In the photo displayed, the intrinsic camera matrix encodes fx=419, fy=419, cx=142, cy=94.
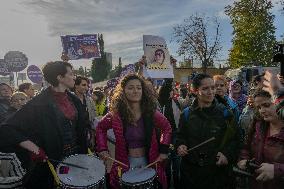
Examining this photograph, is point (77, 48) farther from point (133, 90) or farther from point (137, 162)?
point (137, 162)

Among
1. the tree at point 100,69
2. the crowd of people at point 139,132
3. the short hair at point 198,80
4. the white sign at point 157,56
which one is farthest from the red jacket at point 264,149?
the tree at point 100,69

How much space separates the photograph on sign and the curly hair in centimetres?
1627

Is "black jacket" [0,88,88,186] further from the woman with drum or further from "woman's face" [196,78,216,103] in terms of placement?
"woman's face" [196,78,216,103]

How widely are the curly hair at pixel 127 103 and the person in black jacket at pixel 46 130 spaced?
511 mm

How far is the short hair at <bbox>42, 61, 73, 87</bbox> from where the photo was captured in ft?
17.1

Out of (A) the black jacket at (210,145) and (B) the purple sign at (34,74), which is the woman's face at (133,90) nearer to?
(A) the black jacket at (210,145)

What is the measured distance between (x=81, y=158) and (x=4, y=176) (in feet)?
3.94

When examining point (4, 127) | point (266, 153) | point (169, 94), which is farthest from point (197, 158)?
point (169, 94)

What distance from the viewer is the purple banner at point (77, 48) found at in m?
16.1

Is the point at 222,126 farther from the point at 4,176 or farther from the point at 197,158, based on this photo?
the point at 4,176

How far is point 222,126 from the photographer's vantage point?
465 cm

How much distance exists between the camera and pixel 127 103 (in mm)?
5066

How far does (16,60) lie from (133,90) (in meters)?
16.6

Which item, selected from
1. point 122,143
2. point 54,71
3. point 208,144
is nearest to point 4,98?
point 54,71
